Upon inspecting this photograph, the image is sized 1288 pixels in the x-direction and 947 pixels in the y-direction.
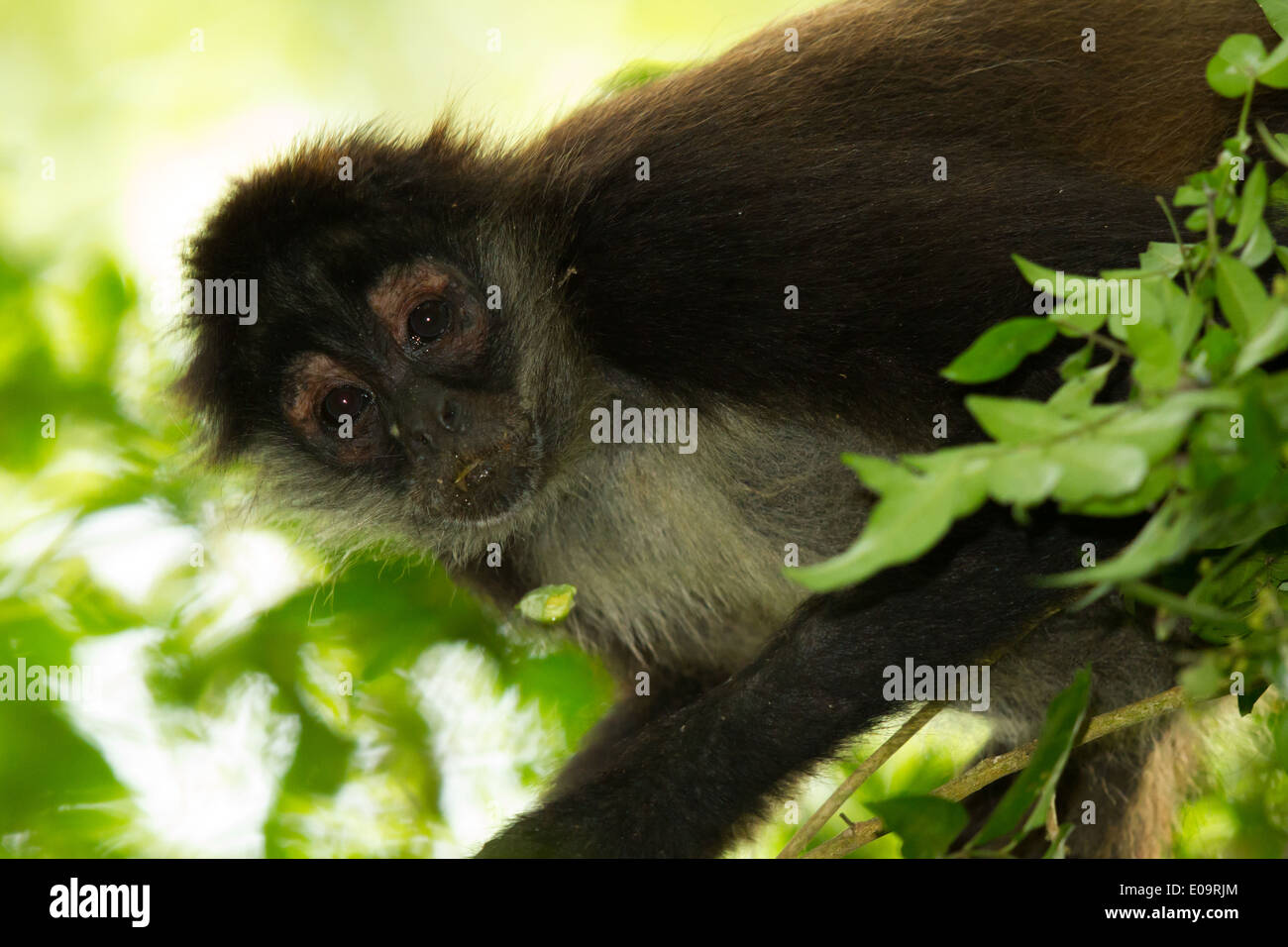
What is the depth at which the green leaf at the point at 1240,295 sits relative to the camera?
5.97 feet

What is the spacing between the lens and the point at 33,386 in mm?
5117

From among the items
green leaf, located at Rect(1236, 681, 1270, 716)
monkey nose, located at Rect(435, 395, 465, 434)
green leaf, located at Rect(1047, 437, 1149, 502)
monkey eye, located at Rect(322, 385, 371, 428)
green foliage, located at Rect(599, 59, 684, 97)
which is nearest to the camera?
green leaf, located at Rect(1047, 437, 1149, 502)

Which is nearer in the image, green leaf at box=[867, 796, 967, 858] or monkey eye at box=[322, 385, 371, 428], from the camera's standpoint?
green leaf at box=[867, 796, 967, 858]

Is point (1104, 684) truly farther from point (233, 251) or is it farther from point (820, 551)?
point (233, 251)

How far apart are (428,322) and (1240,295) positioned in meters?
3.27

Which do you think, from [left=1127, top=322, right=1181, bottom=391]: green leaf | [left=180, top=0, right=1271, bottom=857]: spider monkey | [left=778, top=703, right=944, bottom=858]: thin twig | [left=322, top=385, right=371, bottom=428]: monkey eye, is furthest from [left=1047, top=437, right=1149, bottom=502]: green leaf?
[left=322, top=385, right=371, bottom=428]: monkey eye

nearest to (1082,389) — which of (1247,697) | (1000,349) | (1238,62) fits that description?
(1000,349)

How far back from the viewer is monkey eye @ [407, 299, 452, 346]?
467 cm

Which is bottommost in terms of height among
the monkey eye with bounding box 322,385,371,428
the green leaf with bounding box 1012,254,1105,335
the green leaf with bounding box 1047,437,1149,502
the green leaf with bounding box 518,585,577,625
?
the green leaf with bounding box 518,585,577,625

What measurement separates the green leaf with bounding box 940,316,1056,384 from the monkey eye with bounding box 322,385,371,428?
3.21 metres

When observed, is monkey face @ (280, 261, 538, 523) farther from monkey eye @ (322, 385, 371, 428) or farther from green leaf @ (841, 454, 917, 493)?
A: green leaf @ (841, 454, 917, 493)

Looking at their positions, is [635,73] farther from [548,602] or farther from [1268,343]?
[1268,343]
